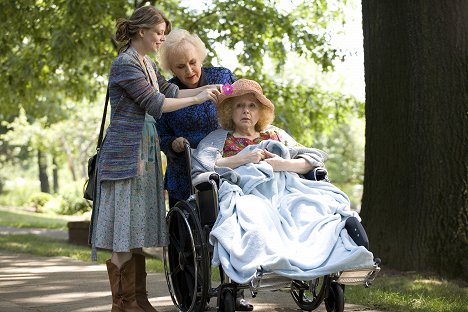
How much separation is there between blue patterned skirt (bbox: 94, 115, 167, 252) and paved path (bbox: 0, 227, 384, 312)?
694 mm

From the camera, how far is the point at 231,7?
14.2 metres

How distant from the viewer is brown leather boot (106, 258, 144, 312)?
16.0 feet

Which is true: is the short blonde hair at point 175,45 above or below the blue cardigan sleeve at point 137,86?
above

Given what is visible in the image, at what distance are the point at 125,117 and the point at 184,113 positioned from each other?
1.98 feet

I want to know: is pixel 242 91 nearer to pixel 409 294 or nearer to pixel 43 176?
pixel 409 294

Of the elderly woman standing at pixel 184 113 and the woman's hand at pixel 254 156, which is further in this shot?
the elderly woman standing at pixel 184 113

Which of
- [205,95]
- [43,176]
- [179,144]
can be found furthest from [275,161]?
[43,176]

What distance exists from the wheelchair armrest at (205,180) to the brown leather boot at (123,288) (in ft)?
2.22

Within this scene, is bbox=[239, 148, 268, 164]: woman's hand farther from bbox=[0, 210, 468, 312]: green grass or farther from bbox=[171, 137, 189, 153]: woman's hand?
bbox=[0, 210, 468, 312]: green grass

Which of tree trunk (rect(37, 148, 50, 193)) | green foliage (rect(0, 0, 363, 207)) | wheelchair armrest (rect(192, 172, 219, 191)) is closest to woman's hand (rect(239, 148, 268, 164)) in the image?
wheelchair armrest (rect(192, 172, 219, 191))

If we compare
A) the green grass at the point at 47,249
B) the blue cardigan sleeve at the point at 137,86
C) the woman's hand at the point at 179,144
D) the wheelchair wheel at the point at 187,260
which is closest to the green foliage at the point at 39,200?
the green grass at the point at 47,249

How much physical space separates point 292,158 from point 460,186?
8.58ft

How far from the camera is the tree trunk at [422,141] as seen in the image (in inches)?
276

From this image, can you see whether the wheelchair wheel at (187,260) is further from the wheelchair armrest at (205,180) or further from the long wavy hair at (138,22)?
the long wavy hair at (138,22)
